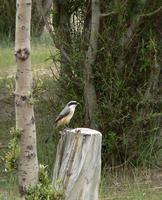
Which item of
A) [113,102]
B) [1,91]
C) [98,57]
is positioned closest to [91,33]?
[98,57]

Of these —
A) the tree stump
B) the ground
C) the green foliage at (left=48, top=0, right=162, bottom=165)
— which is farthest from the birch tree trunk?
the green foliage at (left=48, top=0, right=162, bottom=165)

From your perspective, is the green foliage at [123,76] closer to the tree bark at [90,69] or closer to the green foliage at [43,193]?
the tree bark at [90,69]

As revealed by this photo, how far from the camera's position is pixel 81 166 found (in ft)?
13.9

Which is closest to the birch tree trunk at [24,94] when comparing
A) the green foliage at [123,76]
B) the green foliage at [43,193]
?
the green foliage at [43,193]

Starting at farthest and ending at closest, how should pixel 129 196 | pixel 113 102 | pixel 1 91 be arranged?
1. pixel 1 91
2. pixel 113 102
3. pixel 129 196

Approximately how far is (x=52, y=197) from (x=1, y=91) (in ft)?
26.7

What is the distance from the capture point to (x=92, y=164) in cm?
425

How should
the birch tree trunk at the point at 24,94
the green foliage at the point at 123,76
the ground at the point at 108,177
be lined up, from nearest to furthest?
the birch tree trunk at the point at 24,94, the ground at the point at 108,177, the green foliage at the point at 123,76

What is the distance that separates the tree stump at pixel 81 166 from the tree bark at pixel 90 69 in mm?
3324

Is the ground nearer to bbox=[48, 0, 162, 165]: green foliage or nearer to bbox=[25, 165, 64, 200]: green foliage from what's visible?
bbox=[48, 0, 162, 165]: green foliage

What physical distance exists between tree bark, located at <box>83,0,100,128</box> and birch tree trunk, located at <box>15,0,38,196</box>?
3.46 meters

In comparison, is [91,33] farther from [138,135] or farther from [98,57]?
[138,135]

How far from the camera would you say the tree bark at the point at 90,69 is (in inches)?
296

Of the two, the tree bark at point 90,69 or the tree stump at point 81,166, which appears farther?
the tree bark at point 90,69
